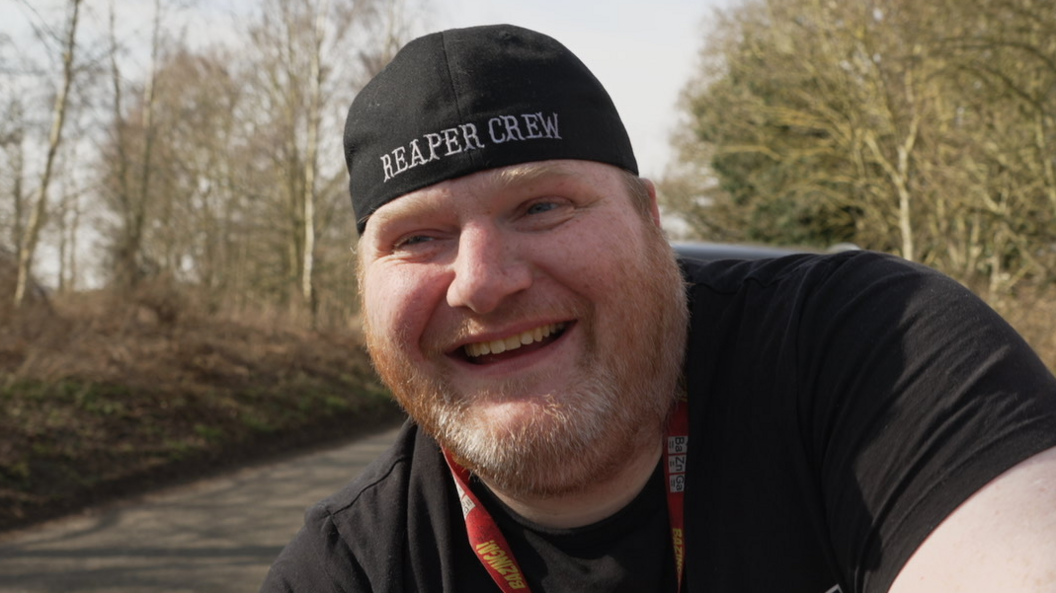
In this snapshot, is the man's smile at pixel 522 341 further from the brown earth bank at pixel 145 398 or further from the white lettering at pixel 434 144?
the brown earth bank at pixel 145 398

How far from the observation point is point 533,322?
167 cm

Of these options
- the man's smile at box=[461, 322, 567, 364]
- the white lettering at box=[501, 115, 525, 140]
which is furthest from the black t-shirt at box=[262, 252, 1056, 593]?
the white lettering at box=[501, 115, 525, 140]

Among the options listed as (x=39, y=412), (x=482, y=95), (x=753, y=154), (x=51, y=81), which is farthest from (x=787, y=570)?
(x=753, y=154)

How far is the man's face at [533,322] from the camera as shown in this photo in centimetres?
162

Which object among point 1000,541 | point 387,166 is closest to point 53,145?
point 387,166

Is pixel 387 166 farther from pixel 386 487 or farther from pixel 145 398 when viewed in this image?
pixel 145 398

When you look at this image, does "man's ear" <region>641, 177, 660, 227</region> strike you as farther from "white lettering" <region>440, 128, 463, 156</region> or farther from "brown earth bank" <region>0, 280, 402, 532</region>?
"brown earth bank" <region>0, 280, 402, 532</region>

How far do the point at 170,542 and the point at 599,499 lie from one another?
618 centimetres

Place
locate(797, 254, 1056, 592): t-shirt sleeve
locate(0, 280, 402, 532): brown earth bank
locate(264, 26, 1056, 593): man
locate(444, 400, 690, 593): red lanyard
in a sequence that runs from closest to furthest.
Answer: locate(797, 254, 1056, 592): t-shirt sleeve
locate(264, 26, 1056, 593): man
locate(444, 400, 690, 593): red lanyard
locate(0, 280, 402, 532): brown earth bank

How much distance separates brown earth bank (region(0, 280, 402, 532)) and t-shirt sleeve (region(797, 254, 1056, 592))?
7499 millimetres

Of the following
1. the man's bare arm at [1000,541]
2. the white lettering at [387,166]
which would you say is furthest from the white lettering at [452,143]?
the man's bare arm at [1000,541]

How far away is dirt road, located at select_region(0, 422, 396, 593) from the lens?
6016mm

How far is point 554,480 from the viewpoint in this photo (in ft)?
5.28

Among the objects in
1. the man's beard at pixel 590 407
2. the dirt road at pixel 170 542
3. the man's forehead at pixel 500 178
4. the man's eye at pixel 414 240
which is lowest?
the dirt road at pixel 170 542
